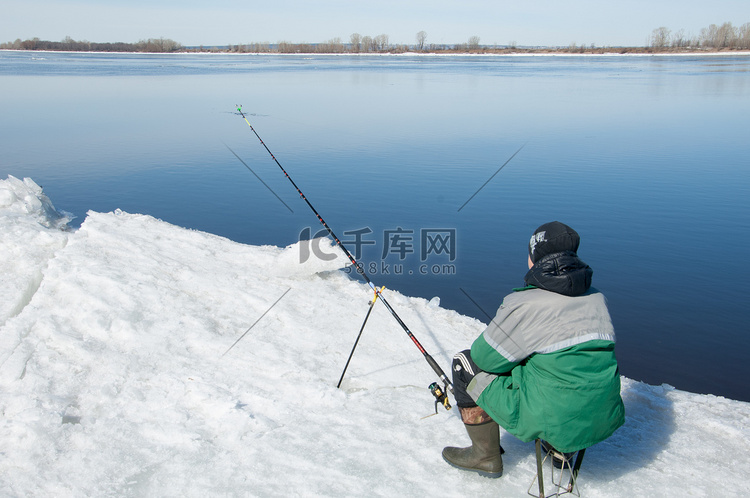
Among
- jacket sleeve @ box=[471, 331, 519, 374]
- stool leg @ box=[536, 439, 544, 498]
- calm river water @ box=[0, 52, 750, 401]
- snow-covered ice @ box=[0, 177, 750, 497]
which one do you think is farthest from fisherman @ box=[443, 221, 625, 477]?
calm river water @ box=[0, 52, 750, 401]

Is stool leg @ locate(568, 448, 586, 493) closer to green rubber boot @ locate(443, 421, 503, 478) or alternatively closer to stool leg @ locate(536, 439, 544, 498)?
stool leg @ locate(536, 439, 544, 498)

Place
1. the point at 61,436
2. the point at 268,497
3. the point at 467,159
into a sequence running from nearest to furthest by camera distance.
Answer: the point at 268,497 < the point at 61,436 < the point at 467,159

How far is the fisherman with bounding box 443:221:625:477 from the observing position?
2.57 metres

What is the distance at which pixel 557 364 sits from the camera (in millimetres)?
2578

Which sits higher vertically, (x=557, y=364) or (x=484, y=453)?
(x=557, y=364)

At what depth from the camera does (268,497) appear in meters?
A: 2.82

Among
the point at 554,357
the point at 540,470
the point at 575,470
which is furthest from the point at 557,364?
the point at 575,470

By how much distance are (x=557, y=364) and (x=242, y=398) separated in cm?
208

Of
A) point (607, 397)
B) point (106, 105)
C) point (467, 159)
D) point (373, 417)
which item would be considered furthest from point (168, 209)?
point (106, 105)

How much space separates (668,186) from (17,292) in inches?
445

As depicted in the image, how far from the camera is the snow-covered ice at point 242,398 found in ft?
9.71

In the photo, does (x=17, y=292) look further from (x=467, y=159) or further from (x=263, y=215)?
(x=467, y=159)

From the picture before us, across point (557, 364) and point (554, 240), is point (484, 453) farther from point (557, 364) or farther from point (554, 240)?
point (554, 240)

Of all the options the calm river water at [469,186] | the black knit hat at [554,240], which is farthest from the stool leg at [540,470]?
the calm river water at [469,186]
